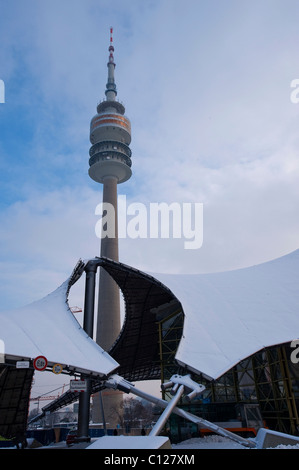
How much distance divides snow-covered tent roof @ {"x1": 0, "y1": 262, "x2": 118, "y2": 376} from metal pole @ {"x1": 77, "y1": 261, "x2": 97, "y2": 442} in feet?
9.12

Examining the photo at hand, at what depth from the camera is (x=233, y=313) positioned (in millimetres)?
23688

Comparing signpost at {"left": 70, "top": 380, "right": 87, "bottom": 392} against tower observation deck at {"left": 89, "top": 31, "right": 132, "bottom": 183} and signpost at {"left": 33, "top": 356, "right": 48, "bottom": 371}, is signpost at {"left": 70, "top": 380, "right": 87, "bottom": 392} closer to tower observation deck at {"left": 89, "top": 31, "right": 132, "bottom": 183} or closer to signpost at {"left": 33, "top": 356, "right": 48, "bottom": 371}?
signpost at {"left": 33, "top": 356, "right": 48, "bottom": 371}

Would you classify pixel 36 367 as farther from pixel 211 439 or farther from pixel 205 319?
pixel 211 439

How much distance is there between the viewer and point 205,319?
22188 millimetres

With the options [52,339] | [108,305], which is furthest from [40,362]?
[108,305]

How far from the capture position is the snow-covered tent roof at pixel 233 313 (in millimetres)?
17875

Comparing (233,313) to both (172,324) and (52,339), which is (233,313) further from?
(52,339)

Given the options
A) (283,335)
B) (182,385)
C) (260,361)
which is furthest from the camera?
(260,361)

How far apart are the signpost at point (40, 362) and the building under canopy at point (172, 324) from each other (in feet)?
1.09

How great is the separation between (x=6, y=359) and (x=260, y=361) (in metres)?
23.5

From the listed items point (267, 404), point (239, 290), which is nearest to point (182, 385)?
point (239, 290)

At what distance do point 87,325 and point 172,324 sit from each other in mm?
10592

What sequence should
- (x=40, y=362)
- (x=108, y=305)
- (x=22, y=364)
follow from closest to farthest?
1. (x=22, y=364)
2. (x=40, y=362)
3. (x=108, y=305)
